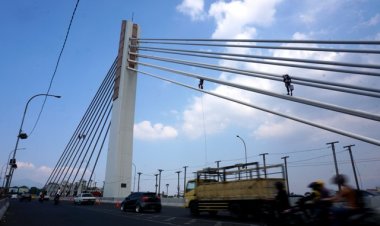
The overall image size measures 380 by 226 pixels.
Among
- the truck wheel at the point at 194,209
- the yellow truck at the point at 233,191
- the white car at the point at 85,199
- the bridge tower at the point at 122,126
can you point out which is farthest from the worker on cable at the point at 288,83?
the white car at the point at 85,199

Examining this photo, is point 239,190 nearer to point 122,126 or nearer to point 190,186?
point 190,186

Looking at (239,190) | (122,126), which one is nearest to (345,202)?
(239,190)

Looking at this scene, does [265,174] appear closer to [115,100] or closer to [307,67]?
[307,67]

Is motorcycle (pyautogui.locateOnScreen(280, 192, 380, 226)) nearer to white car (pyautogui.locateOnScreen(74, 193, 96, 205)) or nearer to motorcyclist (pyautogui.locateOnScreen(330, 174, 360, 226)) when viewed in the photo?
motorcyclist (pyautogui.locateOnScreen(330, 174, 360, 226))

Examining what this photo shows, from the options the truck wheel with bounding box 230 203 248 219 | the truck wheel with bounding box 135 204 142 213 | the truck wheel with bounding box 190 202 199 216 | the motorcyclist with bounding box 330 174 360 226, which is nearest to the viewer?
the motorcyclist with bounding box 330 174 360 226

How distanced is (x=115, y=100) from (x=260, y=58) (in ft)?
91.5

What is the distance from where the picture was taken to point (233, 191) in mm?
17875

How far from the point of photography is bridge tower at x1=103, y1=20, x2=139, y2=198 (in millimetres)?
39594

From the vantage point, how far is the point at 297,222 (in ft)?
29.6

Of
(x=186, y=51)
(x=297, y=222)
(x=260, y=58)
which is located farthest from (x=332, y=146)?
(x=297, y=222)

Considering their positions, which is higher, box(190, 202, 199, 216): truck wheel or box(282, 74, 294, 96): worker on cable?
box(282, 74, 294, 96): worker on cable

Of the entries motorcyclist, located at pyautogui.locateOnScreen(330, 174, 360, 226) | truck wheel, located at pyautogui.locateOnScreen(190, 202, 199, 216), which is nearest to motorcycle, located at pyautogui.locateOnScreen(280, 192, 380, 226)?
motorcyclist, located at pyautogui.locateOnScreen(330, 174, 360, 226)

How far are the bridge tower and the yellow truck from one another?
19.2 metres

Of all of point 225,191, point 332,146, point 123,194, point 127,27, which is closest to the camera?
point 225,191
